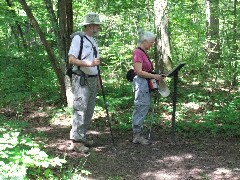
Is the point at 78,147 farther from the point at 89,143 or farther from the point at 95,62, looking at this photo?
the point at 95,62

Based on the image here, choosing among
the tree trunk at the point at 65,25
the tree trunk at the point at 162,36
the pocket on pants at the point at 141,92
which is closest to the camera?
the pocket on pants at the point at 141,92

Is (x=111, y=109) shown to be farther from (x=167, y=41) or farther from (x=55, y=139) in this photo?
(x=167, y=41)

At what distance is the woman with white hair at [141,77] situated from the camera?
6000 millimetres

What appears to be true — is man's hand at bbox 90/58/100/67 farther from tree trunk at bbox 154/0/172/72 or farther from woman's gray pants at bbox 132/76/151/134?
tree trunk at bbox 154/0/172/72

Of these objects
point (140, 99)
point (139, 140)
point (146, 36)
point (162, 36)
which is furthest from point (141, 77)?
point (162, 36)

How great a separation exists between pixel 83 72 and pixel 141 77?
1.11 meters

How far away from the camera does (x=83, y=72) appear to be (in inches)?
222

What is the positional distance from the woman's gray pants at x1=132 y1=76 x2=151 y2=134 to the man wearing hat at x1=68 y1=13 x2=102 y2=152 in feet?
2.58

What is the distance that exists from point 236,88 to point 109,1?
493 cm

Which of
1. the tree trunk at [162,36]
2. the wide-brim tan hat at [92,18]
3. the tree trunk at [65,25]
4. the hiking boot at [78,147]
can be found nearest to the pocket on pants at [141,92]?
the hiking boot at [78,147]

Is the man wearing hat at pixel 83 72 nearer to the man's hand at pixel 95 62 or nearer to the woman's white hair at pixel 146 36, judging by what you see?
the man's hand at pixel 95 62

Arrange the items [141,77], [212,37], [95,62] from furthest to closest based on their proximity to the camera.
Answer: [212,37], [141,77], [95,62]

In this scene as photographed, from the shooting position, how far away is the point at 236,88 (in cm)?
1058

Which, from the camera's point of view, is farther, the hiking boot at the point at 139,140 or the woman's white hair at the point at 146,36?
the hiking boot at the point at 139,140
